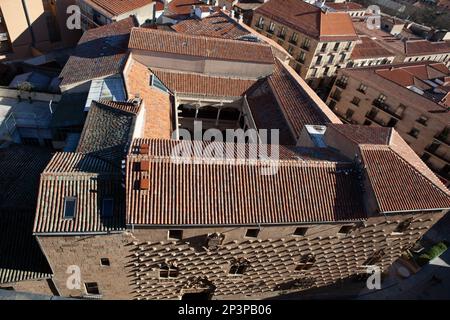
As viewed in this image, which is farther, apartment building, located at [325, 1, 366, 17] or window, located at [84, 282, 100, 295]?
apartment building, located at [325, 1, 366, 17]

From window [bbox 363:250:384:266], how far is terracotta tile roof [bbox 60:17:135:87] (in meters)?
29.4

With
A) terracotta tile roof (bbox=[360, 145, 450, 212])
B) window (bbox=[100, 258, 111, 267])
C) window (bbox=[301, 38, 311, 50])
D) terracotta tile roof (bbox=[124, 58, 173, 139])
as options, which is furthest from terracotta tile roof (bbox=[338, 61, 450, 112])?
window (bbox=[100, 258, 111, 267])

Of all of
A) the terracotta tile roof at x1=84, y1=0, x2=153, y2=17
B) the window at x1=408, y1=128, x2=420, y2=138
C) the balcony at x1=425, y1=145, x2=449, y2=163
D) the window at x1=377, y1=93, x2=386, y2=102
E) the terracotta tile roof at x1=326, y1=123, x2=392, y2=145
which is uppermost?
the terracotta tile roof at x1=326, y1=123, x2=392, y2=145

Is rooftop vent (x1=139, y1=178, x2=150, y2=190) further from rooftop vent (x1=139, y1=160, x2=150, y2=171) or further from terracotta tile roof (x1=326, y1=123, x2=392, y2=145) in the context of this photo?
terracotta tile roof (x1=326, y1=123, x2=392, y2=145)

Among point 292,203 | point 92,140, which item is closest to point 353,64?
point 292,203

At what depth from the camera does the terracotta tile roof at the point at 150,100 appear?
106 feet

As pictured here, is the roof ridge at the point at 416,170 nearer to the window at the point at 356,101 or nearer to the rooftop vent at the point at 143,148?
the rooftop vent at the point at 143,148

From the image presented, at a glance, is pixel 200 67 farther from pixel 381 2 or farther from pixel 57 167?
pixel 381 2

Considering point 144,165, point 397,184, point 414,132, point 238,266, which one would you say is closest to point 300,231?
point 238,266

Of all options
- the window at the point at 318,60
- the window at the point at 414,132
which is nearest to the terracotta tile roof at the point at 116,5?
the window at the point at 318,60

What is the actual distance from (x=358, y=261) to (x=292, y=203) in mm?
10171

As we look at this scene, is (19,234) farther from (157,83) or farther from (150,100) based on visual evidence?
(157,83)

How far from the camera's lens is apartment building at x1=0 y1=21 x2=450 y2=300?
21.5m

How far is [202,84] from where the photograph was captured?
40.2m
